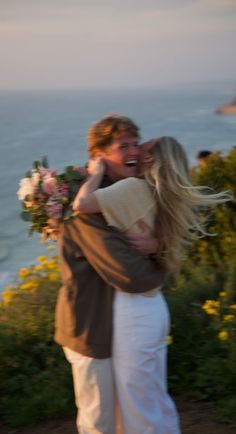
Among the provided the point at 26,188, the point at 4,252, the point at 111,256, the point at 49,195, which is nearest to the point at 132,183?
the point at 111,256

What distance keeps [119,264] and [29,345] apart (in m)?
1.68

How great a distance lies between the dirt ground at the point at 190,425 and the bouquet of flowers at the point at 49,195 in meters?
1.30

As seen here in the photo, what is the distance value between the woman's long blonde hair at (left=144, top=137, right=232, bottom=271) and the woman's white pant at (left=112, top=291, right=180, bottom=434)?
257 millimetres

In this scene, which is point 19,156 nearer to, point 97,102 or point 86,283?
point 97,102

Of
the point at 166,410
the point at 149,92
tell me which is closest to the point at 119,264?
the point at 166,410

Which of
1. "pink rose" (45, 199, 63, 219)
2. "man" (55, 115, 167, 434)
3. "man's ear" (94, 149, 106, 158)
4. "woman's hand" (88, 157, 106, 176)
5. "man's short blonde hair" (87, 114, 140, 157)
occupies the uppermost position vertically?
"man's short blonde hair" (87, 114, 140, 157)

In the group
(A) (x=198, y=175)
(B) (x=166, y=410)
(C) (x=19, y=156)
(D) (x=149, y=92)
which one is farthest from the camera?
(D) (x=149, y=92)

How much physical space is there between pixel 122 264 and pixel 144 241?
0.16 meters

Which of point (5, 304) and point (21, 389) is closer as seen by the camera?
point (21, 389)

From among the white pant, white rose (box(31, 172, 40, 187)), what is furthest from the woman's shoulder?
the white pant

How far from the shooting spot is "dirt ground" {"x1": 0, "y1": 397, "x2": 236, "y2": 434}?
3877 mm

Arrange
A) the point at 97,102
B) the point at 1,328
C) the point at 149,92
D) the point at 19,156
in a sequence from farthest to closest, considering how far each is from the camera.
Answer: the point at 149,92 < the point at 97,102 < the point at 19,156 < the point at 1,328

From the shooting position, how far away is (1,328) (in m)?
4.53

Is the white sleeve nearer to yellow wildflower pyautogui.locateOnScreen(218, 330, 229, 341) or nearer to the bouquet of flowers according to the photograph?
the bouquet of flowers
